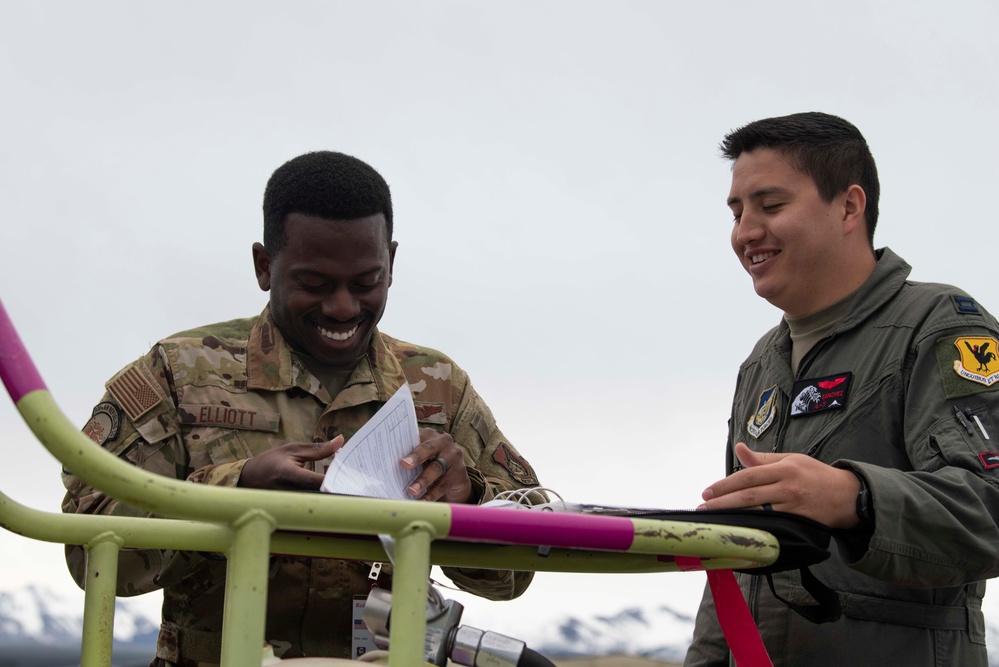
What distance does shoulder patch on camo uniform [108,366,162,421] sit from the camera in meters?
2.65

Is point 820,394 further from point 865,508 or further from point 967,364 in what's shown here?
point 865,508

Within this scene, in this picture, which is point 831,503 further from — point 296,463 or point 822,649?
point 296,463

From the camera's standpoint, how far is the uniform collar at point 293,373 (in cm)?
285

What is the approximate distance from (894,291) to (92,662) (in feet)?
5.95

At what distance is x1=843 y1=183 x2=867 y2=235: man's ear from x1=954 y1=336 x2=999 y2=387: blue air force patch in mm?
498

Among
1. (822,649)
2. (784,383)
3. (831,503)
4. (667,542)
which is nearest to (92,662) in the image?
(667,542)

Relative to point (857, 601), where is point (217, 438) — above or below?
above

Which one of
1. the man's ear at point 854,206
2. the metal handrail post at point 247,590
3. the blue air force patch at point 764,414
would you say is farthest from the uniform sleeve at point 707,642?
the metal handrail post at point 247,590

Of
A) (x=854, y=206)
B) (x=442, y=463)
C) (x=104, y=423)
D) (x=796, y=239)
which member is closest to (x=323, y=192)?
(x=104, y=423)

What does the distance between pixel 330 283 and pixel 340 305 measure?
64mm

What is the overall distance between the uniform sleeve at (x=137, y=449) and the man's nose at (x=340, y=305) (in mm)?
442

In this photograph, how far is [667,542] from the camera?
4.88 feet

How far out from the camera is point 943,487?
Answer: 1.94 meters

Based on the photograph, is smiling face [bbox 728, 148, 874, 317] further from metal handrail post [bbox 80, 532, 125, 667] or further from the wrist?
metal handrail post [bbox 80, 532, 125, 667]
